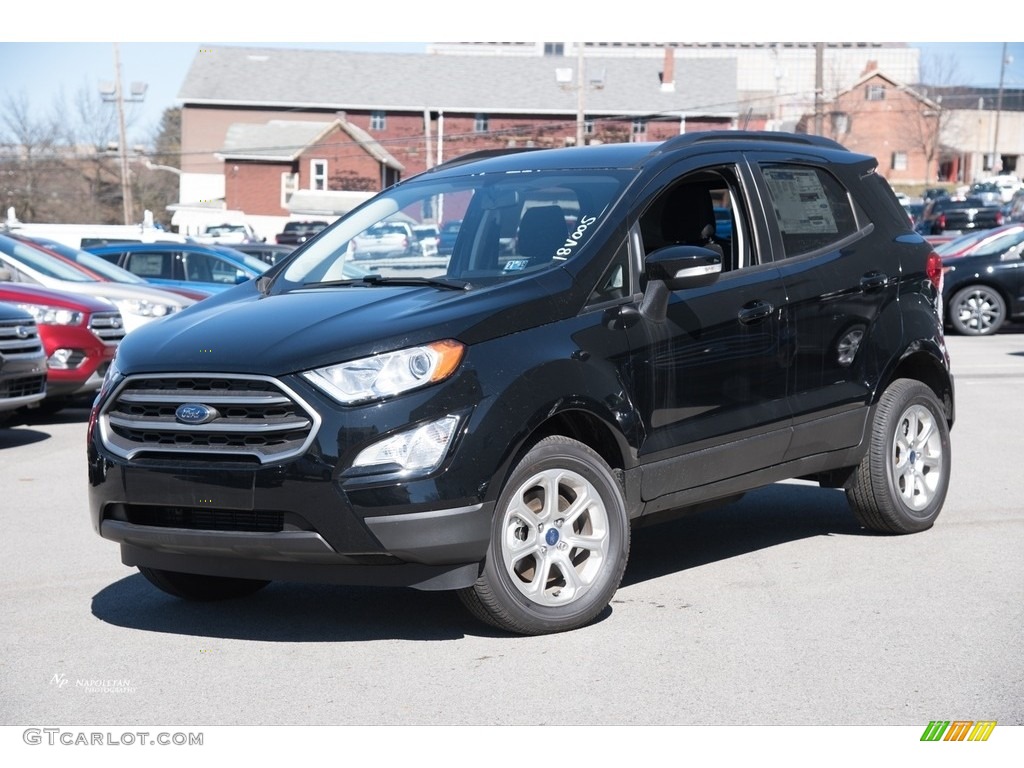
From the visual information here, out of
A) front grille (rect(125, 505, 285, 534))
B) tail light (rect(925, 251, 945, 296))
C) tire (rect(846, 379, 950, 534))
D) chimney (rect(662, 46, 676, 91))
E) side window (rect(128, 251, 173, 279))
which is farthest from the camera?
chimney (rect(662, 46, 676, 91))

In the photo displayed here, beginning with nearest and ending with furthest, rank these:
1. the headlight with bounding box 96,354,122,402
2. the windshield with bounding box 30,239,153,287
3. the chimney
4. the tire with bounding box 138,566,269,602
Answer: the headlight with bounding box 96,354,122,402
the tire with bounding box 138,566,269,602
the windshield with bounding box 30,239,153,287
the chimney

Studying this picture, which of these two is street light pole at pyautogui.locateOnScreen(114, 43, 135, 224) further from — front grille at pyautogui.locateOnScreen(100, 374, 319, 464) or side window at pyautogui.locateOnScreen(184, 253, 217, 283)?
front grille at pyautogui.locateOnScreen(100, 374, 319, 464)

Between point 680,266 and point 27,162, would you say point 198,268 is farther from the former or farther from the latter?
point 27,162

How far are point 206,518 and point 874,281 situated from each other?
366 centimetres

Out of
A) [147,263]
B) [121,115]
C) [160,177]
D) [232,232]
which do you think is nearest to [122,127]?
[121,115]

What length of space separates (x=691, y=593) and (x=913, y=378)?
2217 mm

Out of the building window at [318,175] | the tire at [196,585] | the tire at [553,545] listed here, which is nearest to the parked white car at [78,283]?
the tire at [196,585]

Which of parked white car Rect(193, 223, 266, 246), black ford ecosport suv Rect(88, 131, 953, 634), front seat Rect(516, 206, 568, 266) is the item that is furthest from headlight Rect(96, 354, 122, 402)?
parked white car Rect(193, 223, 266, 246)

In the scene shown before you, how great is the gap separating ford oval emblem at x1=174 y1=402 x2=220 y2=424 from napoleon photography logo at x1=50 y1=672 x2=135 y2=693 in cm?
95

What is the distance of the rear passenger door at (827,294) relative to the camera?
21.6 ft

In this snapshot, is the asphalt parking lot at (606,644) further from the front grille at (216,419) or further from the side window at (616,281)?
the side window at (616,281)

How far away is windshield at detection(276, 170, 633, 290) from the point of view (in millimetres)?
5840

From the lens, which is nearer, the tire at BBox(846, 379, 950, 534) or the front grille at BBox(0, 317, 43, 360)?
the tire at BBox(846, 379, 950, 534)
